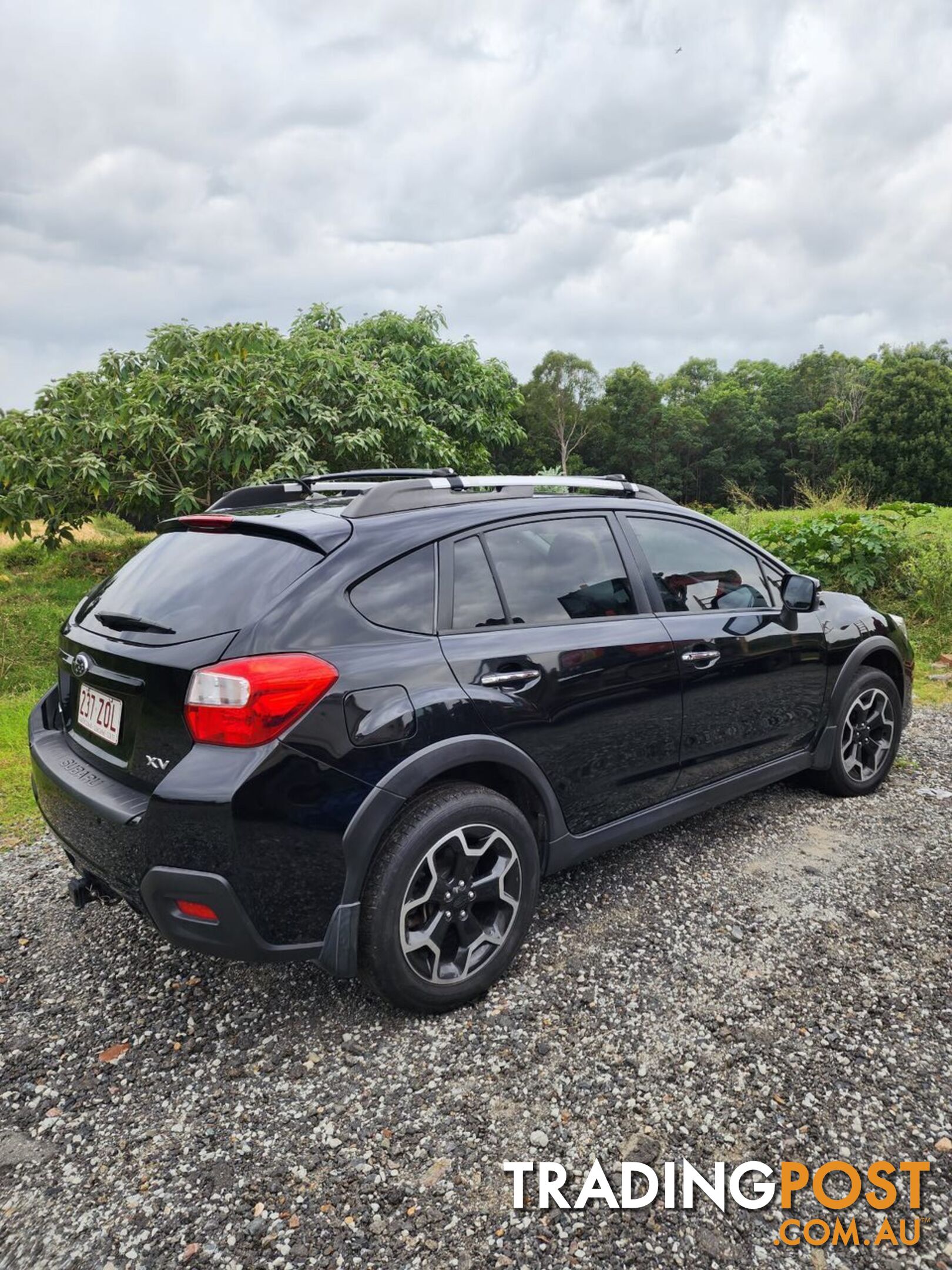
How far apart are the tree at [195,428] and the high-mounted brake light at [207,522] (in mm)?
6206

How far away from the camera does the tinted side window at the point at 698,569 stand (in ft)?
11.1

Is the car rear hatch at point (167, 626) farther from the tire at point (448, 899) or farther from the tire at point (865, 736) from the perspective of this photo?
the tire at point (865, 736)

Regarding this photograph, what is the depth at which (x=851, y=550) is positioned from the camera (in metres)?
8.75

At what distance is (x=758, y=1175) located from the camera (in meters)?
1.98

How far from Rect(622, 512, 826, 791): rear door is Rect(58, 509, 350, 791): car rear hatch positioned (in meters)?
1.48

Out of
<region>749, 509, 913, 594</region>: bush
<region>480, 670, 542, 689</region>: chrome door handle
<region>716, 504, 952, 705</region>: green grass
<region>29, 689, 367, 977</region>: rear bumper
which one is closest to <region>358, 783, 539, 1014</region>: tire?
<region>29, 689, 367, 977</region>: rear bumper

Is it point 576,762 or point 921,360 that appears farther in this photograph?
point 921,360

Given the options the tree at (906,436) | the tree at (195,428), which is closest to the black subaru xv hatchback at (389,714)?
the tree at (195,428)

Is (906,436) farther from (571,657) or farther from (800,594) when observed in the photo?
(571,657)

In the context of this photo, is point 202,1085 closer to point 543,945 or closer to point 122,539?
point 543,945

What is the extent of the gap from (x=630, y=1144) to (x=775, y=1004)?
0.78 m

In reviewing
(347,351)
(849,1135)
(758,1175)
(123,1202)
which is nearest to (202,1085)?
(123,1202)

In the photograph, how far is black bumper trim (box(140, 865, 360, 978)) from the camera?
2182 mm

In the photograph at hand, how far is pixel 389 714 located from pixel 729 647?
173 centimetres
